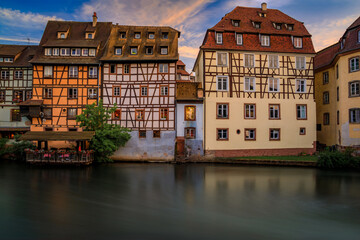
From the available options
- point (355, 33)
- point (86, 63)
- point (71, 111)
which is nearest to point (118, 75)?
point (86, 63)

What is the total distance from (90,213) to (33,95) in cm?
1885

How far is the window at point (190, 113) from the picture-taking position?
2417 cm

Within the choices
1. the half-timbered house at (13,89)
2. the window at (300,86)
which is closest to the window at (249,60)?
the window at (300,86)

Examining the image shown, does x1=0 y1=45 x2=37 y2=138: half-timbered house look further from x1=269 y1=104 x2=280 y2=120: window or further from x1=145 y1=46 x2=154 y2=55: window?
x1=269 y1=104 x2=280 y2=120: window

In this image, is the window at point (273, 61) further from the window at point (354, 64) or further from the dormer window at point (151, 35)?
the dormer window at point (151, 35)

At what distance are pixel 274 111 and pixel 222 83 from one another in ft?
20.6

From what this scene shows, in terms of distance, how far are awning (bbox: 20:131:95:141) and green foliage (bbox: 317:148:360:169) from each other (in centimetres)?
2061

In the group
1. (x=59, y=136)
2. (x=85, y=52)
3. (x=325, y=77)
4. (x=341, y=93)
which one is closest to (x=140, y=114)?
(x=59, y=136)

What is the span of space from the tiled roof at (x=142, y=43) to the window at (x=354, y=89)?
56.6 ft

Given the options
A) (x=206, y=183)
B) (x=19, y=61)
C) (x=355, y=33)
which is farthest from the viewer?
(x=19, y=61)

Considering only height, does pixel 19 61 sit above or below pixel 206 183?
above

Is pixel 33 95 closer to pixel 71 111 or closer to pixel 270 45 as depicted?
pixel 71 111

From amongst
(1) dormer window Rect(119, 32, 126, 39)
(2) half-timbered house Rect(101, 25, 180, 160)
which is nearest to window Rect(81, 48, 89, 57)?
(2) half-timbered house Rect(101, 25, 180, 160)

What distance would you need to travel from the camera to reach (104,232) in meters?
9.17
